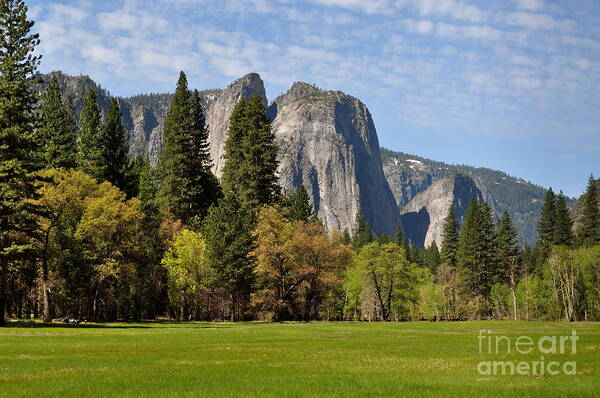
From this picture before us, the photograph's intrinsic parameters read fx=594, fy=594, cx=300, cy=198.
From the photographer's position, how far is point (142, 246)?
72312 millimetres

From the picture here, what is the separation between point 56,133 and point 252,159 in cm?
2829

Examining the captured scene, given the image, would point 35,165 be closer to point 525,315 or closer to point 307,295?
point 307,295

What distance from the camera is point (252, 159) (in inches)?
3590

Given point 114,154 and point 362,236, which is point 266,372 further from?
point 362,236

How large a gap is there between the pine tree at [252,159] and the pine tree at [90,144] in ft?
65.8

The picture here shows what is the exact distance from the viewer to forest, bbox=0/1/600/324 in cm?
5166

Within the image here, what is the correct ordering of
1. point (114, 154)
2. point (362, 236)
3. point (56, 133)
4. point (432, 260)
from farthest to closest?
point (432, 260) < point (362, 236) < point (114, 154) < point (56, 133)

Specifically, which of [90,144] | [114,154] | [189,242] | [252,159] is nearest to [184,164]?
[114,154]

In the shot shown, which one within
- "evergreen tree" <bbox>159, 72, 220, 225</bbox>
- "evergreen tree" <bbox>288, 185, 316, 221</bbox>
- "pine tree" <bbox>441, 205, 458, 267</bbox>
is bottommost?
"pine tree" <bbox>441, 205, 458, 267</bbox>

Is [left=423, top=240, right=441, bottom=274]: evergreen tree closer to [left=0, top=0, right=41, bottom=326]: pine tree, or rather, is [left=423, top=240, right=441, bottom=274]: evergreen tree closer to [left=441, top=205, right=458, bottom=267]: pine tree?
[left=441, top=205, right=458, bottom=267]: pine tree

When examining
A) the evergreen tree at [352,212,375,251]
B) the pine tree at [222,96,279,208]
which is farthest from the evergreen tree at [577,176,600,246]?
the pine tree at [222,96,279,208]

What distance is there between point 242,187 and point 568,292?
173ft

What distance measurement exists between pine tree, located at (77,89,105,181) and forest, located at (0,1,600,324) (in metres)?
0.25

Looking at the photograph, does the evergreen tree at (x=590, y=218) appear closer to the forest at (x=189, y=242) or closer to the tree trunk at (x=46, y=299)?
the forest at (x=189, y=242)
